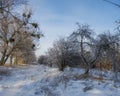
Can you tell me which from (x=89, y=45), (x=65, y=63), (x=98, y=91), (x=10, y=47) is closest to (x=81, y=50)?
(x=89, y=45)

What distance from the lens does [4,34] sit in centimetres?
3128

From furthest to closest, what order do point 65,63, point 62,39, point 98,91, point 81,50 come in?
point 62,39, point 65,63, point 81,50, point 98,91

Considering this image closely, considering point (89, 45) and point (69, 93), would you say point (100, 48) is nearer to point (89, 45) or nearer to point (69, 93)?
point (89, 45)

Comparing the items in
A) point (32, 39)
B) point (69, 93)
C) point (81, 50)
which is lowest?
point (69, 93)

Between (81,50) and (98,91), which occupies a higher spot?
(81,50)

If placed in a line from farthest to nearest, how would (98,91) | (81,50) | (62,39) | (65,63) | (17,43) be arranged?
(17,43) → (62,39) → (65,63) → (81,50) → (98,91)

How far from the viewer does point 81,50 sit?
73.3 ft

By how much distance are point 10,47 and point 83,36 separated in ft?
45.6

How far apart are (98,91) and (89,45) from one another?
39.9 feet

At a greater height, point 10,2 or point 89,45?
point 10,2

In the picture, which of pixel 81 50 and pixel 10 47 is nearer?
pixel 81 50

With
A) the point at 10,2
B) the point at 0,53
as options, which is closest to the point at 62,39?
the point at 0,53

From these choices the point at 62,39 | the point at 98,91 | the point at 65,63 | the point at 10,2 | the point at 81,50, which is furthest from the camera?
the point at 62,39

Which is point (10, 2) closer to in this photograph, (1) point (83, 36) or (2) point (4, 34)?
(1) point (83, 36)
